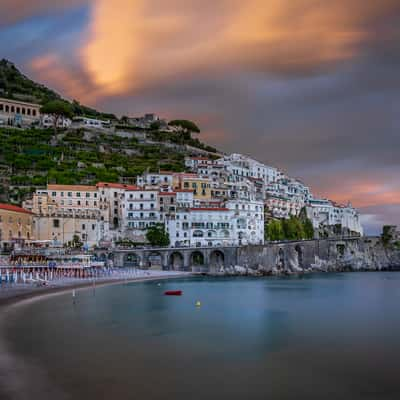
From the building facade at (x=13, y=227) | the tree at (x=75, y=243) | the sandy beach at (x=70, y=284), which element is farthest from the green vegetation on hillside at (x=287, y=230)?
the building facade at (x=13, y=227)

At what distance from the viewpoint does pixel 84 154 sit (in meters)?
94.4

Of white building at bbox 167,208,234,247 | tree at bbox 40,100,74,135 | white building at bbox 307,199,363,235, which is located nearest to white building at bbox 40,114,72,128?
tree at bbox 40,100,74,135

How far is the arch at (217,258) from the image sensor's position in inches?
2698

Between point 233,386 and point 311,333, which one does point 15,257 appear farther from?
point 233,386

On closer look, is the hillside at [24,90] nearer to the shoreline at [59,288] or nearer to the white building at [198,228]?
the white building at [198,228]

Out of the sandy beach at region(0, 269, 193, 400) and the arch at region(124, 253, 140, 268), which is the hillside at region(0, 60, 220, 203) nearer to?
the arch at region(124, 253, 140, 268)

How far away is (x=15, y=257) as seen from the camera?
185 ft

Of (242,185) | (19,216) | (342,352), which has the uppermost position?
(242,185)

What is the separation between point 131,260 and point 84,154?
3420 centimetres

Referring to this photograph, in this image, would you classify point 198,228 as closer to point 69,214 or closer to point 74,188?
point 69,214

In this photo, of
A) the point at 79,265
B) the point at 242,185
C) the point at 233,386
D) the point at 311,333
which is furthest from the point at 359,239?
the point at 233,386

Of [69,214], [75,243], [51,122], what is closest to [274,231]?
[75,243]

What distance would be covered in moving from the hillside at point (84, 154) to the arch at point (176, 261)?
2175 cm

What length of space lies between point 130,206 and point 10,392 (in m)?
61.0
